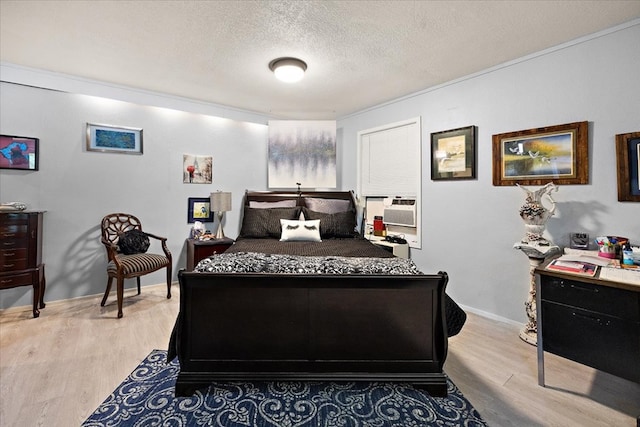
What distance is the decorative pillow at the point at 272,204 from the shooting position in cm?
419

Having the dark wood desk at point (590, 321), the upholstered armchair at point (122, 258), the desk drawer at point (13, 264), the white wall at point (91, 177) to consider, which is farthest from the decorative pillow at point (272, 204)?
the dark wood desk at point (590, 321)

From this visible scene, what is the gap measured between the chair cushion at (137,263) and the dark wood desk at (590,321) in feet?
11.7

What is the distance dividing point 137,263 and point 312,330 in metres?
2.32

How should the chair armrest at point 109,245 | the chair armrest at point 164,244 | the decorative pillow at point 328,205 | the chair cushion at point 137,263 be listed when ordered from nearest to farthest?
the chair cushion at point 137,263, the chair armrest at point 109,245, the chair armrest at point 164,244, the decorative pillow at point 328,205

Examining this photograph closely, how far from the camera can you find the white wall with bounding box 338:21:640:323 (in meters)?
2.29

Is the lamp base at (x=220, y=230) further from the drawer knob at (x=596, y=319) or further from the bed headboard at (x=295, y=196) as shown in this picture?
the drawer knob at (x=596, y=319)

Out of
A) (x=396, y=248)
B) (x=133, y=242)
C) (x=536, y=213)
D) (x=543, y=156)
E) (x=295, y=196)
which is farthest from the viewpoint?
(x=295, y=196)

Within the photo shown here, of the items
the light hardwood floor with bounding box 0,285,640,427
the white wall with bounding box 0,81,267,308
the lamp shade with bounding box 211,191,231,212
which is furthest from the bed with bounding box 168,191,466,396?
the white wall with bounding box 0,81,267,308

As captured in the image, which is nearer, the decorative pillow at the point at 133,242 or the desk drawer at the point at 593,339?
the desk drawer at the point at 593,339

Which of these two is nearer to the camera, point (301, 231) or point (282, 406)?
point (282, 406)

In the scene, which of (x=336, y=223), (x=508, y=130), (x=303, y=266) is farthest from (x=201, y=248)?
(x=508, y=130)

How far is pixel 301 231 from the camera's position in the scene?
3492mm

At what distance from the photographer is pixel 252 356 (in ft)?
5.94

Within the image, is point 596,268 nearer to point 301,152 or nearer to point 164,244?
point 301,152
